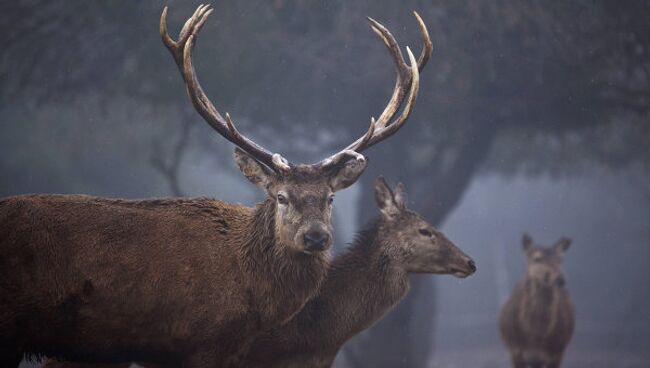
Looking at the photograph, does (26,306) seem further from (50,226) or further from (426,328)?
(426,328)

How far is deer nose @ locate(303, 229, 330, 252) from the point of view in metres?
3.54

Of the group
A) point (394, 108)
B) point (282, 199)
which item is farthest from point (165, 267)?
point (394, 108)

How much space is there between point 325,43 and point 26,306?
231 inches

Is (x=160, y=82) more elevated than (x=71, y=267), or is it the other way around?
(x=160, y=82)

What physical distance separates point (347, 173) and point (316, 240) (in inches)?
22.0

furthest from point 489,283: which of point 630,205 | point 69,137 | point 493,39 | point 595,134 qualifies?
point 69,137

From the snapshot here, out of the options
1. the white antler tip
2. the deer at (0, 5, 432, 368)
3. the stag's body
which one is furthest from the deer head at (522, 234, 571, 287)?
the white antler tip

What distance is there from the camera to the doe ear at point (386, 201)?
490 cm

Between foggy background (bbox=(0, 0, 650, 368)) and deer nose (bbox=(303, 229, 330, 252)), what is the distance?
468cm

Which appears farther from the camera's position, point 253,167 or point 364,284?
point 364,284

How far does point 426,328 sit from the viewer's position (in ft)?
28.6

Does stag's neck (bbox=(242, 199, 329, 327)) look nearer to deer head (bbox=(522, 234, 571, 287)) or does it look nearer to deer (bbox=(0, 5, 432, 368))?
deer (bbox=(0, 5, 432, 368))

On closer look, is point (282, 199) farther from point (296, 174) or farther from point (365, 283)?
point (365, 283)

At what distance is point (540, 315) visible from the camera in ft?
21.4
